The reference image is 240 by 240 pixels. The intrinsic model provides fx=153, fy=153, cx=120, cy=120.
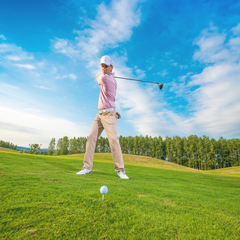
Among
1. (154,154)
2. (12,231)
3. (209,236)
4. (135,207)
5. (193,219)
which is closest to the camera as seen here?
(12,231)

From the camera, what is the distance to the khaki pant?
5.01 meters

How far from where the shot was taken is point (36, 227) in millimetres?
1553

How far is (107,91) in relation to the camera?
5285 millimetres

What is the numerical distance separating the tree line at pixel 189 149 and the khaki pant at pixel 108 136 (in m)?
74.9

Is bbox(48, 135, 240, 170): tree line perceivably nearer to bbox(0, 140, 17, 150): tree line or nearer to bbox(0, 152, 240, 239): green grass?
bbox(0, 140, 17, 150): tree line

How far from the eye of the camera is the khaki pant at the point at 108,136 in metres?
5.01

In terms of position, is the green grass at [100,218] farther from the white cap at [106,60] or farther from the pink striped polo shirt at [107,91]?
the white cap at [106,60]

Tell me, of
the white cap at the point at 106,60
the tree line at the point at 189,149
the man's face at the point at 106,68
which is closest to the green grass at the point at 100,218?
the man's face at the point at 106,68

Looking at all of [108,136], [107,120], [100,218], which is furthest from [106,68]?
[100,218]

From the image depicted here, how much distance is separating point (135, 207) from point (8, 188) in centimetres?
207

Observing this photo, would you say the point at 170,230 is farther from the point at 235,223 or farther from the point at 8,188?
the point at 8,188

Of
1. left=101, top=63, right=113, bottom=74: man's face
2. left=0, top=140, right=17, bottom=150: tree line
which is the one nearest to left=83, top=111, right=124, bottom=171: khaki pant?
left=101, top=63, right=113, bottom=74: man's face

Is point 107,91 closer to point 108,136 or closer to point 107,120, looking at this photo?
point 107,120

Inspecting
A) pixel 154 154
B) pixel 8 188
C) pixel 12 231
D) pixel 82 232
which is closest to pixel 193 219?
pixel 82 232
